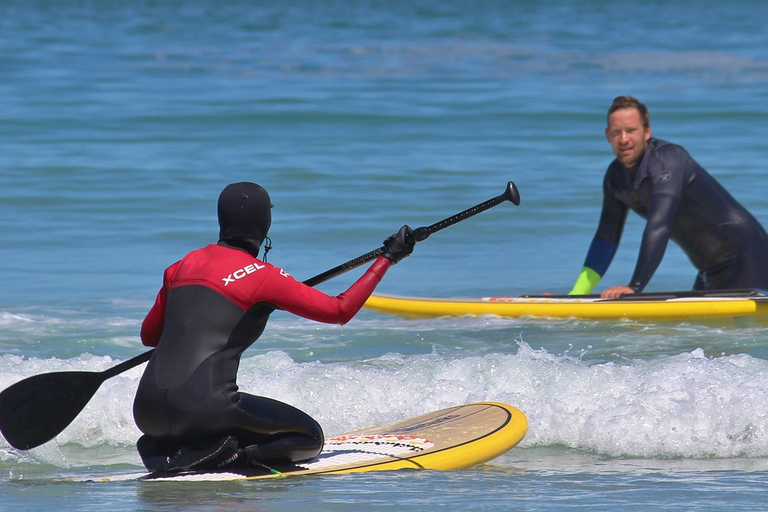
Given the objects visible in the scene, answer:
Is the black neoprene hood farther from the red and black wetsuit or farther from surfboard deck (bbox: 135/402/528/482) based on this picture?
surfboard deck (bbox: 135/402/528/482)

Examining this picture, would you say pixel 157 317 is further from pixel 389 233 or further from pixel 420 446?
pixel 389 233

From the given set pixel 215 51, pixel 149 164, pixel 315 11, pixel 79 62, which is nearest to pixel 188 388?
pixel 149 164

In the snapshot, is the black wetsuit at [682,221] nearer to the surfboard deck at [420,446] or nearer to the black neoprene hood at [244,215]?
the surfboard deck at [420,446]

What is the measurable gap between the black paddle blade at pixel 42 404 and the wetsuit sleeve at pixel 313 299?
0.91 meters

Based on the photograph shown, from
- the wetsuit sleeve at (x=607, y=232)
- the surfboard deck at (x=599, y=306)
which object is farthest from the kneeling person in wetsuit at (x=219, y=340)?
the surfboard deck at (x=599, y=306)

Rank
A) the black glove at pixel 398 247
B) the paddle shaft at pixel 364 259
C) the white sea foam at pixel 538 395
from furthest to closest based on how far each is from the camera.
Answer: the white sea foam at pixel 538 395 → the paddle shaft at pixel 364 259 → the black glove at pixel 398 247

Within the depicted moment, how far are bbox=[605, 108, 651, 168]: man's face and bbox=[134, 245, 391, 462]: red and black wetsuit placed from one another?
2.91 meters

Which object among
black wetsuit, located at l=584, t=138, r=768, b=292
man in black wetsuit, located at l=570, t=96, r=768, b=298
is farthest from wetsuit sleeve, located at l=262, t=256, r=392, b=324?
black wetsuit, located at l=584, t=138, r=768, b=292

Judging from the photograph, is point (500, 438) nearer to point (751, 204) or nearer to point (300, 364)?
Result: point (300, 364)

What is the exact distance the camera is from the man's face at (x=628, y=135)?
246 inches

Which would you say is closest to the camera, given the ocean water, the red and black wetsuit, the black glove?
the red and black wetsuit

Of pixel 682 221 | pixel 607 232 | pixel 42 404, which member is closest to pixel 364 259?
pixel 42 404

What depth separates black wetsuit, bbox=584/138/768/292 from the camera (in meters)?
6.32

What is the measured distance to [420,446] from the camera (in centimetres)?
438
